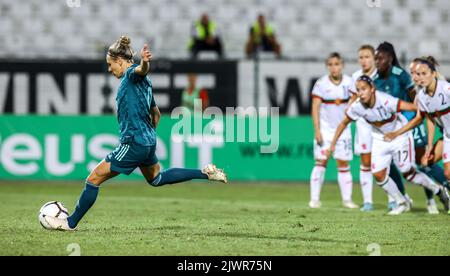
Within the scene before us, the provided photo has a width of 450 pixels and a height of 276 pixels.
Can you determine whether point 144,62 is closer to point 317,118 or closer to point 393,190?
point 393,190

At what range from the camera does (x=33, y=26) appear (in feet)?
77.4

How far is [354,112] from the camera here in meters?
13.2

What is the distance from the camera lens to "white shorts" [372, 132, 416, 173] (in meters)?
13.0

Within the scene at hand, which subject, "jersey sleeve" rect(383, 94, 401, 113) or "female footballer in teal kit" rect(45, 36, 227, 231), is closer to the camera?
"female footballer in teal kit" rect(45, 36, 227, 231)

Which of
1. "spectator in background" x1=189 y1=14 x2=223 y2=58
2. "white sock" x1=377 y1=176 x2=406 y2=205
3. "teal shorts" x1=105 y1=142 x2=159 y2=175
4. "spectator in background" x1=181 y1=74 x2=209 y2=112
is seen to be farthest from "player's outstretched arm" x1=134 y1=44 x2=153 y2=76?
"spectator in background" x1=189 y1=14 x2=223 y2=58

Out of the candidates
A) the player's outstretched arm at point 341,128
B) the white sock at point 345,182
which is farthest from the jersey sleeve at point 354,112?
the white sock at point 345,182

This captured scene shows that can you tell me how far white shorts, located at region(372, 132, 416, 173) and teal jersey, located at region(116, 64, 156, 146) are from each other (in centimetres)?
419

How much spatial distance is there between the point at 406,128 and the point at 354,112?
808 mm

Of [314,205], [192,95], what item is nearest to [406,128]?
[314,205]

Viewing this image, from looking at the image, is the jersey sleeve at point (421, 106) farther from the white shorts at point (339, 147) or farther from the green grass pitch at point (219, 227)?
the white shorts at point (339, 147)

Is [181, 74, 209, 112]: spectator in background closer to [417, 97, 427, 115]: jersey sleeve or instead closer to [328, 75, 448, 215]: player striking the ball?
[328, 75, 448, 215]: player striking the ball
